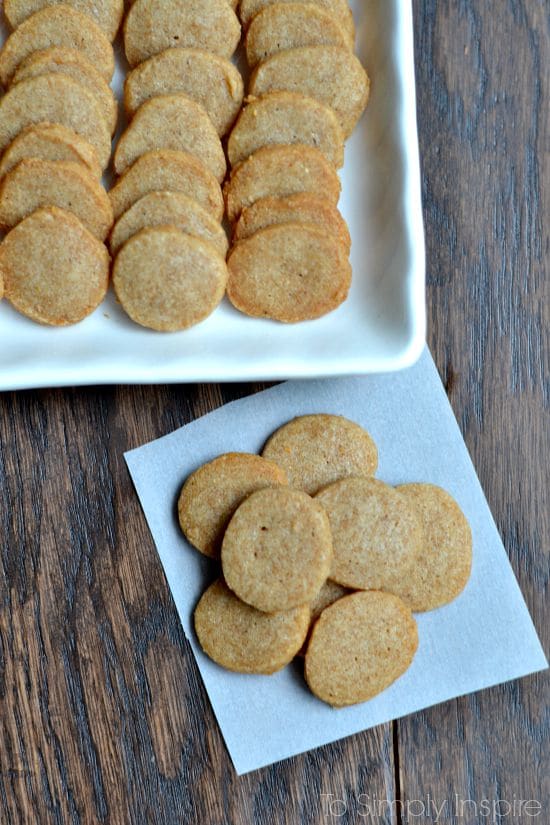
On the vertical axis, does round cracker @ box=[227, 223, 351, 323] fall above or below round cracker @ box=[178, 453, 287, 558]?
above

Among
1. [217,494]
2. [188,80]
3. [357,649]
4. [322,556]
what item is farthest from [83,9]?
[357,649]

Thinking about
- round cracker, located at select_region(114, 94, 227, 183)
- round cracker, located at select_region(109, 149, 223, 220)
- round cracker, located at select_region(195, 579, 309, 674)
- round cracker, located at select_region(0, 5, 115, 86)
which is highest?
round cracker, located at select_region(0, 5, 115, 86)

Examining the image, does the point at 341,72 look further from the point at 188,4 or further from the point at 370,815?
the point at 370,815

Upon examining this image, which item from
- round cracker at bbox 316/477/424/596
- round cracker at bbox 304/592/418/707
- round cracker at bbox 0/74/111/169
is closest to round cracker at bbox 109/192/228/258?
round cracker at bbox 0/74/111/169

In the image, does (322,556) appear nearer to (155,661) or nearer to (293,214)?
(155,661)

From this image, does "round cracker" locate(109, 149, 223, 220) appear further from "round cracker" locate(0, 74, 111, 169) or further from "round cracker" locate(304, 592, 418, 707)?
"round cracker" locate(304, 592, 418, 707)

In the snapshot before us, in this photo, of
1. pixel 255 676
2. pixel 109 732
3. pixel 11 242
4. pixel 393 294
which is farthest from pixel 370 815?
pixel 11 242

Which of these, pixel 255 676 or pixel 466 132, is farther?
pixel 466 132
